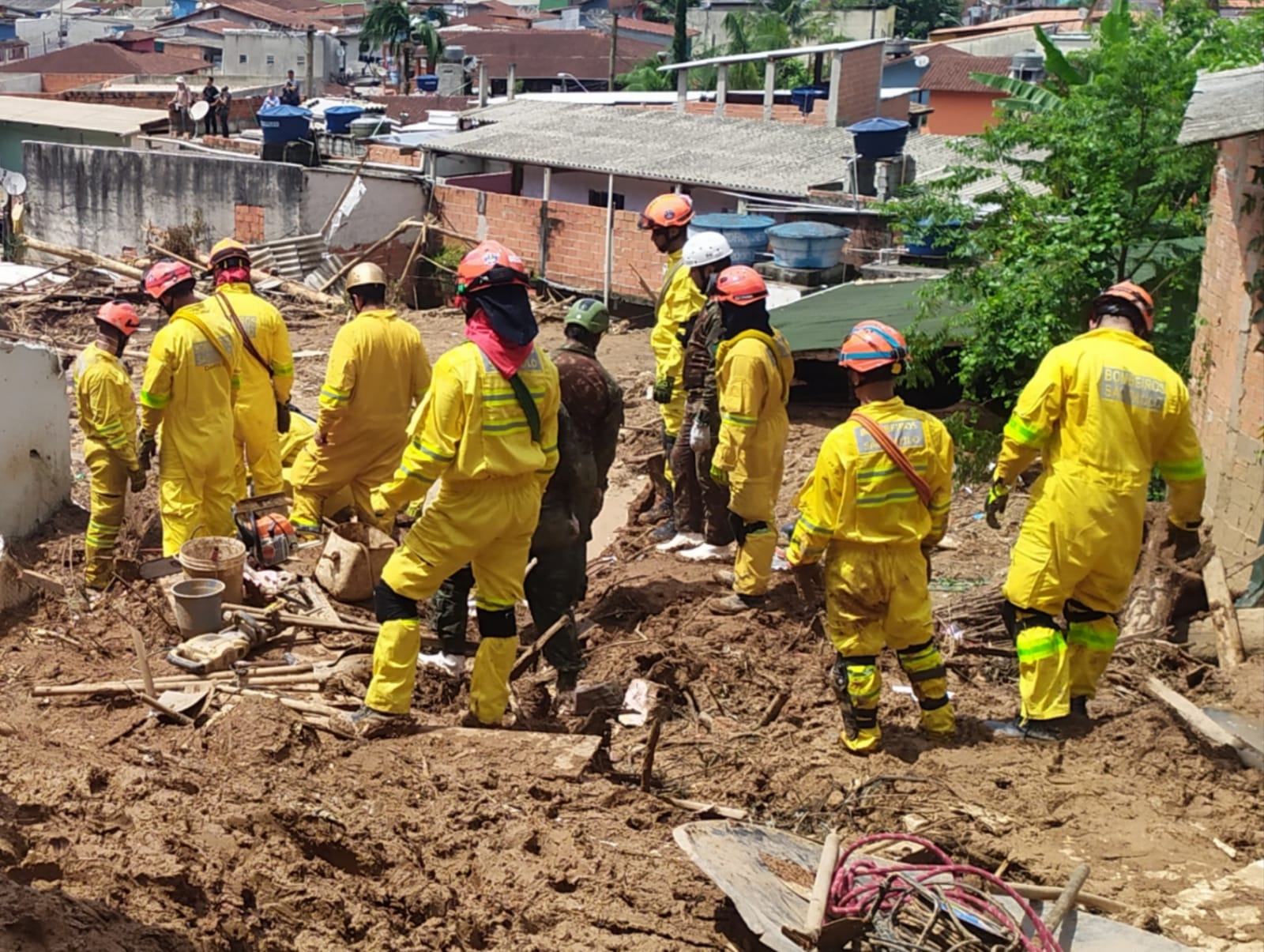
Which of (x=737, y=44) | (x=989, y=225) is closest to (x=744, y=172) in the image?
(x=989, y=225)

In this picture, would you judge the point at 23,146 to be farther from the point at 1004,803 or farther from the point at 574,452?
the point at 1004,803

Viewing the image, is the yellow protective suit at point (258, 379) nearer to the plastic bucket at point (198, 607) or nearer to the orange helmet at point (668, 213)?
the plastic bucket at point (198, 607)

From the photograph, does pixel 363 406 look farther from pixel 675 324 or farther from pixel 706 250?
pixel 706 250

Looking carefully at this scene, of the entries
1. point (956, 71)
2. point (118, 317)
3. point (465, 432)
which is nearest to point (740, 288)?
point (465, 432)

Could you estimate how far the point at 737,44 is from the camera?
4934 centimetres

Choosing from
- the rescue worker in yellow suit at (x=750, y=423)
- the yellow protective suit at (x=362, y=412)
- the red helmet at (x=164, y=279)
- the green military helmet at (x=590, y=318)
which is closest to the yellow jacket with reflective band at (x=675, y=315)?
the rescue worker in yellow suit at (x=750, y=423)

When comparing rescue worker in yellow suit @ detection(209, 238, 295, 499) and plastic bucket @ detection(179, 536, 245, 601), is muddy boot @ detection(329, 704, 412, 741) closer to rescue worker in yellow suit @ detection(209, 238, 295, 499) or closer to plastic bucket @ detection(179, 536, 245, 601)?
plastic bucket @ detection(179, 536, 245, 601)

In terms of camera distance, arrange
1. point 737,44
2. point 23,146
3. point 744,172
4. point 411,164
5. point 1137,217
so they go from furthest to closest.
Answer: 1. point 737,44
2. point 411,164
3. point 23,146
4. point 744,172
5. point 1137,217

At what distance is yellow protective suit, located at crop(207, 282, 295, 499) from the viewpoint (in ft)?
29.3

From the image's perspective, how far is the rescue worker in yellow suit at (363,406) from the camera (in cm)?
874

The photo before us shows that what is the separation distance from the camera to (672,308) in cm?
964

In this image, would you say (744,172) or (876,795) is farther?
(744,172)

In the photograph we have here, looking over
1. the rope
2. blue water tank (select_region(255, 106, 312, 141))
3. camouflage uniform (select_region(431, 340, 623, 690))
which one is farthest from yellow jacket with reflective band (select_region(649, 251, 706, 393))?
blue water tank (select_region(255, 106, 312, 141))

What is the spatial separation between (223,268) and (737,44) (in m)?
43.1
